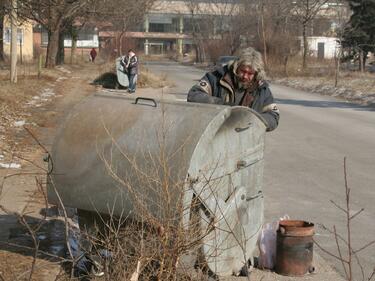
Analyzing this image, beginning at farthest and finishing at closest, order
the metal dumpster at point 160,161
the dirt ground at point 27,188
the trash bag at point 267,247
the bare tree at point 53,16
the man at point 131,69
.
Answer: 1. the bare tree at point 53,16
2. the man at point 131,69
3. the trash bag at point 267,247
4. the dirt ground at point 27,188
5. the metal dumpster at point 160,161

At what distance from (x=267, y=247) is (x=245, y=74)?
146 cm

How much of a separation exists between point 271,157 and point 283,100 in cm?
1521

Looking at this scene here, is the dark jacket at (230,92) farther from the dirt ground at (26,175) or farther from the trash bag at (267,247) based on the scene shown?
the dirt ground at (26,175)

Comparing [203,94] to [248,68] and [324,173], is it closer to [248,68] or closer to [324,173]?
[248,68]

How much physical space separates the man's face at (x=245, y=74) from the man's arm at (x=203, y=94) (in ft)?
0.83

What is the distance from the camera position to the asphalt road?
764 centimetres

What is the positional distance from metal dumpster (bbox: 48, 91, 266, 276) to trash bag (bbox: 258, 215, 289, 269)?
0.71 m

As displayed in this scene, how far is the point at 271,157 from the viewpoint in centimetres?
1240

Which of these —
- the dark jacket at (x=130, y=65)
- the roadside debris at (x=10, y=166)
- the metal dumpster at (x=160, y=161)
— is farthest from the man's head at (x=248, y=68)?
the dark jacket at (x=130, y=65)

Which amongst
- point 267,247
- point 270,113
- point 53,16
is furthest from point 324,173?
point 53,16

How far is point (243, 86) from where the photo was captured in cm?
568

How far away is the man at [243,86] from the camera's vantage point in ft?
18.4

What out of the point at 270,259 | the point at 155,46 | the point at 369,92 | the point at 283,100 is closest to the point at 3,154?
the point at 270,259

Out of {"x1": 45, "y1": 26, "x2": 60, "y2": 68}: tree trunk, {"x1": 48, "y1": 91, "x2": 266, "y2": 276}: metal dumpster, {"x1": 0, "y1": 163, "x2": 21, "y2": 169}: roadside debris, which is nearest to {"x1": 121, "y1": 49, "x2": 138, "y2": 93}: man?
{"x1": 45, "y1": 26, "x2": 60, "y2": 68}: tree trunk
